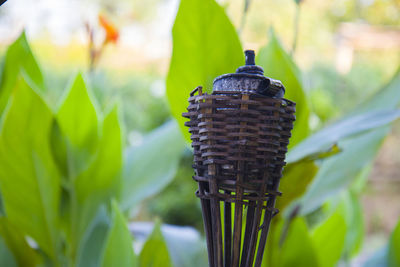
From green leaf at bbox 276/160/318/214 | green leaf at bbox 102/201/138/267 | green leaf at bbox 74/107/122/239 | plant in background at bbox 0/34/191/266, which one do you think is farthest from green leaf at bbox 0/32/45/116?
green leaf at bbox 276/160/318/214

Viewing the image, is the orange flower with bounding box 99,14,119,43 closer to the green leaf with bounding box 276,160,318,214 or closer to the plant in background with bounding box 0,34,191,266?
the plant in background with bounding box 0,34,191,266

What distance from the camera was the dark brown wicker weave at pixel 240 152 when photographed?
0.23 m

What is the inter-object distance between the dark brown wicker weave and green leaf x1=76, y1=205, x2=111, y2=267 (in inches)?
16.3

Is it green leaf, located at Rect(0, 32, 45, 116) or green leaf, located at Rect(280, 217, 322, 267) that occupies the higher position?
green leaf, located at Rect(0, 32, 45, 116)

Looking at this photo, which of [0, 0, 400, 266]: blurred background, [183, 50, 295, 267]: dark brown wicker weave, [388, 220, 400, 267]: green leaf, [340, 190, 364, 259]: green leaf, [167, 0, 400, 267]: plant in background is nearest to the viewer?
[183, 50, 295, 267]: dark brown wicker weave

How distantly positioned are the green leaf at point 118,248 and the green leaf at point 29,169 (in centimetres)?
14

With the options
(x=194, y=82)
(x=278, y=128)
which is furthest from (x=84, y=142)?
(x=278, y=128)

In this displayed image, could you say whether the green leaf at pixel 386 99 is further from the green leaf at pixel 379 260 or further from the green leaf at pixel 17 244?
the green leaf at pixel 17 244

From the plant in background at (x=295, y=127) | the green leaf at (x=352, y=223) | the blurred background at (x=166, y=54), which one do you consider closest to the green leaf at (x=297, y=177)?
the plant in background at (x=295, y=127)

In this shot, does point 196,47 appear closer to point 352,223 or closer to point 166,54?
point 352,223

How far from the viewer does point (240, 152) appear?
0.23 m

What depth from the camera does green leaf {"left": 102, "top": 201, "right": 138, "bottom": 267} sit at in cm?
47

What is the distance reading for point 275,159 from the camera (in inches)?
9.3

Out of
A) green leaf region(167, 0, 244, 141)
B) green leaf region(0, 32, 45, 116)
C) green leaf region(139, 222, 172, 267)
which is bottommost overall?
green leaf region(139, 222, 172, 267)
